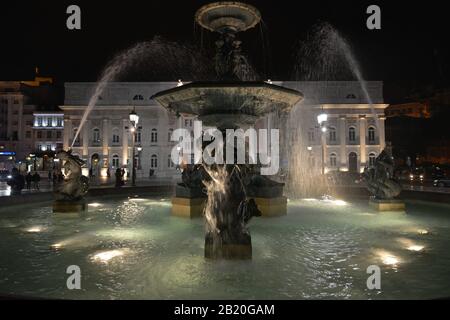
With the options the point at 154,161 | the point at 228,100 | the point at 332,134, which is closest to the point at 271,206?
the point at 228,100

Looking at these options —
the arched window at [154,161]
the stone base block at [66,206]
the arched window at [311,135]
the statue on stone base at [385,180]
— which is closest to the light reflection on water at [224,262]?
the stone base block at [66,206]

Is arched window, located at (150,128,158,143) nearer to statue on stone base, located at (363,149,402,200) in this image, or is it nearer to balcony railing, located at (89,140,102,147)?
balcony railing, located at (89,140,102,147)

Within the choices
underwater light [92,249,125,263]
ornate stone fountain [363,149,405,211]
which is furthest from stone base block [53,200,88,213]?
ornate stone fountain [363,149,405,211]

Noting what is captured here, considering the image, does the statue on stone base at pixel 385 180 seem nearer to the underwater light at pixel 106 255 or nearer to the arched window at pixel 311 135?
the underwater light at pixel 106 255

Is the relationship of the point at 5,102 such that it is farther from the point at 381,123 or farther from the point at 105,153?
the point at 381,123

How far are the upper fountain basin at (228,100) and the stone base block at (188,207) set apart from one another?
213 centimetres

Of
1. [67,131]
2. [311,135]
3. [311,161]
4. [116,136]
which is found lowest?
[311,161]

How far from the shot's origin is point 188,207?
30.2 ft

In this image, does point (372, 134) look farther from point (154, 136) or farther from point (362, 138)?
point (154, 136)

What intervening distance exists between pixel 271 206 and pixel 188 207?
2213 millimetres

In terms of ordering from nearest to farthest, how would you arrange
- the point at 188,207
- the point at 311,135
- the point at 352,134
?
the point at 188,207, the point at 311,135, the point at 352,134

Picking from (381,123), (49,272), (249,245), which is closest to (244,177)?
(249,245)

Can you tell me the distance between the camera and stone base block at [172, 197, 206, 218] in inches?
362

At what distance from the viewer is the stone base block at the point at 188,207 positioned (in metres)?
9.20
